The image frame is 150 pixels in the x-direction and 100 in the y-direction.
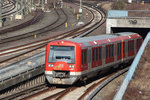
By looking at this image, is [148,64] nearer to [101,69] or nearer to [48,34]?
[101,69]

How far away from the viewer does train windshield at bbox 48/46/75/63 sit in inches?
777

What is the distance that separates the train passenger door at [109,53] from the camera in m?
22.8

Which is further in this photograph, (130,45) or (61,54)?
(130,45)

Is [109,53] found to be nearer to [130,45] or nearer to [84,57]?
[84,57]

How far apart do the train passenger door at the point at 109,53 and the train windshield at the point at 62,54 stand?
3769 millimetres

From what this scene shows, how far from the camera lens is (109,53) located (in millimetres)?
23219

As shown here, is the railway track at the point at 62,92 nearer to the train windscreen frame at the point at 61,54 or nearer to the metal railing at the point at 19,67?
the metal railing at the point at 19,67

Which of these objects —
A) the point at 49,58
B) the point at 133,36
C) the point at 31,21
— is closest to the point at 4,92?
the point at 49,58

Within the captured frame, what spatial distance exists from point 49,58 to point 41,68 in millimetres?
2345

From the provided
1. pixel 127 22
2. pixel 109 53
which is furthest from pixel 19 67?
pixel 127 22

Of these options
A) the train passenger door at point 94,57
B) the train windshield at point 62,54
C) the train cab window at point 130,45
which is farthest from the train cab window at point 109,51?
the train windshield at point 62,54

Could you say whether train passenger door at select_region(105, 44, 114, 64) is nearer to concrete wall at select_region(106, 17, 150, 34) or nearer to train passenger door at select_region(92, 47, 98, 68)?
train passenger door at select_region(92, 47, 98, 68)

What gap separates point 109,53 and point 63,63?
184 inches

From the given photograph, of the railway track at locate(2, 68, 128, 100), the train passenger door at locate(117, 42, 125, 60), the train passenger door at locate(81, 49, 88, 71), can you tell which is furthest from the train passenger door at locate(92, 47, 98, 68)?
the train passenger door at locate(117, 42, 125, 60)
